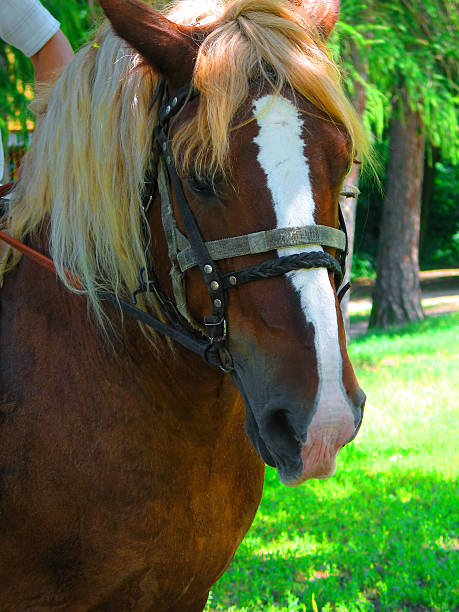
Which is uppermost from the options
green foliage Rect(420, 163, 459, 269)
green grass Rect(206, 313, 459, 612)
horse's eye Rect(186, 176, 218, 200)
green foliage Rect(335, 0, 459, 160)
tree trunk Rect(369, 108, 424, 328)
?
horse's eye Rect(186, 176, 218, 200)

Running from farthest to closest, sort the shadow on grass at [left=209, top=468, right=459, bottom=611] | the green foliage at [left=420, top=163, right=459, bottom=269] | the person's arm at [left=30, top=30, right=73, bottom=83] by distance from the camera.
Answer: the green foliage at [left=420, top=163, right=459, bottom=269]
the shadow on grass at [left=209, top=468, right=459, bottom=611]
the person's arm at [left=30, top=30, right=73, bottom=83]

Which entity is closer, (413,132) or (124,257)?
(124,257)

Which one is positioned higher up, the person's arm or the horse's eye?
the person's arm

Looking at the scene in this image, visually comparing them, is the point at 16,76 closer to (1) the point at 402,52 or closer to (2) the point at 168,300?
(2) the point at 168,300

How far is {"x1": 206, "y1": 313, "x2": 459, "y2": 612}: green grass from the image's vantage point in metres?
3.78

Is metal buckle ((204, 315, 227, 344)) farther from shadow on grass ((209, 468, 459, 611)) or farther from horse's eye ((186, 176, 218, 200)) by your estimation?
shadow on grass ((209, 468, 459, 611))

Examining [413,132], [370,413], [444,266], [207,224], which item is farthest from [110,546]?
[444,266]

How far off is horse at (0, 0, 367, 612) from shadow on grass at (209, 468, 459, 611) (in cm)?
190

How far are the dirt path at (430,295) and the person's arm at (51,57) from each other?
1122cm

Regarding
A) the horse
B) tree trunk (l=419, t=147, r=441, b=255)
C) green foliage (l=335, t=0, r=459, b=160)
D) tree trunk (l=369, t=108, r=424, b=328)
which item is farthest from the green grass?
tree trunk (l=419, t=147, r=441, b=255)

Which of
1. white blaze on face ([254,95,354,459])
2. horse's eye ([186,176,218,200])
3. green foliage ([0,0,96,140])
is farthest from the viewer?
green foliage ([0,0,96,140])

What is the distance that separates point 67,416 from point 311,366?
0.79 meters

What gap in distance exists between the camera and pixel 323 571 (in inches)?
163

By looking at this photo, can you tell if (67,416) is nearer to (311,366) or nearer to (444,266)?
(311,366)
